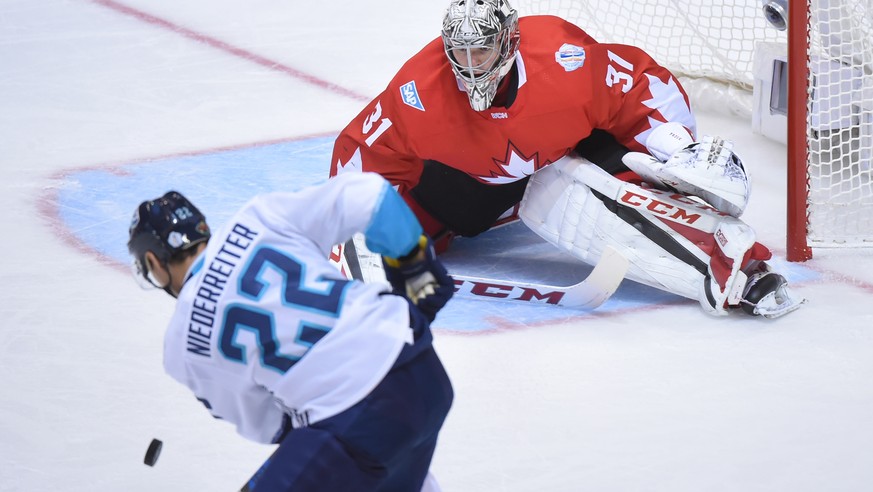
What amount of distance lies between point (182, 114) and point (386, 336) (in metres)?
3.84

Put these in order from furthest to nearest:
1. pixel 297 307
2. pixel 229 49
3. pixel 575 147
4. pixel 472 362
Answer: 1. pixel 229 49
2. pixel 575 147
3. pixel 472 362
4. pixel 297 307

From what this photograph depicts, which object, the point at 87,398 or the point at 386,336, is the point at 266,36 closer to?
the point at 87,398

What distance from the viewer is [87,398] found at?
3.33 meters

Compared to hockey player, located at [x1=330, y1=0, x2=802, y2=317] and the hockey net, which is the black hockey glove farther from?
the hockey net

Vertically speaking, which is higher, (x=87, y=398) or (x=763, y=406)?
(x=763, y=406)

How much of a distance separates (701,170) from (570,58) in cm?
52

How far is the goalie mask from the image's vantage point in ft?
11.4

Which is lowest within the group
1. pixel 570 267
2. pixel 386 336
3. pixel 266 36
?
pixel 266 36

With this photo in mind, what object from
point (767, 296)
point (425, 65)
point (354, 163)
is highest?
point (425, 65)

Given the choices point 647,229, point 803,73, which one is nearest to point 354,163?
point 647,229

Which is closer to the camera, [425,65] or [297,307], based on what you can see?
[297,307]

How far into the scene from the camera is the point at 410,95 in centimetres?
370

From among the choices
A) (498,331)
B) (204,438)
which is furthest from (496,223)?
(204,438)

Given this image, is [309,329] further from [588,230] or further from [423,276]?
[588,230]
